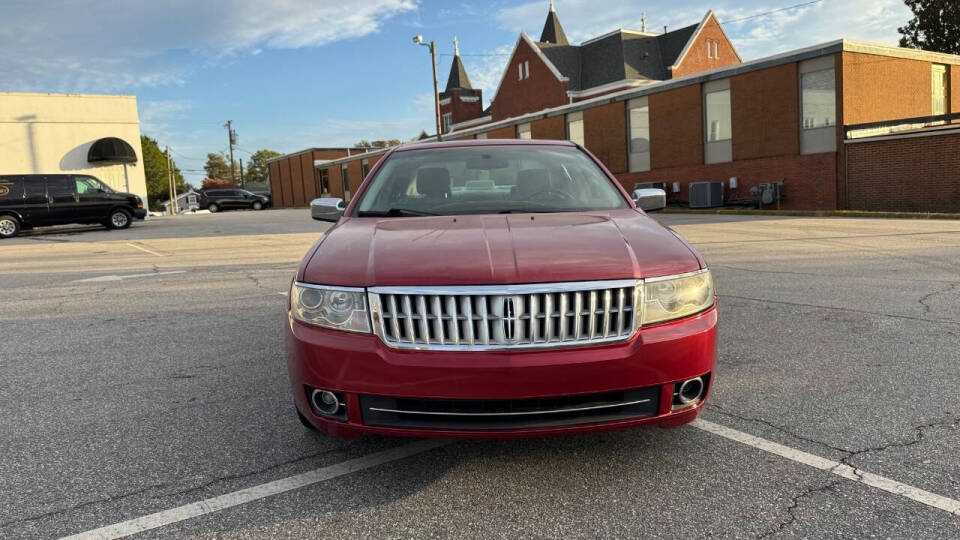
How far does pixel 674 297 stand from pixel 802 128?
885 inches

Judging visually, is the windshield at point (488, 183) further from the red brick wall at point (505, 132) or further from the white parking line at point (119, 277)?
the red brick wall at point (505, 132)

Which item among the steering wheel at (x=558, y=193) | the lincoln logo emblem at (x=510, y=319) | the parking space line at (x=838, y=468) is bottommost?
the parking space line at (x=838, y=468)

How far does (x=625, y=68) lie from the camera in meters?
46.3

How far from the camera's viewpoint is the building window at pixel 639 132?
2850cm

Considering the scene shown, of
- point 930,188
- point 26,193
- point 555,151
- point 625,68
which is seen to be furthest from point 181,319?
point 625,68

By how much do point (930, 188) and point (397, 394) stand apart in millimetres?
21794

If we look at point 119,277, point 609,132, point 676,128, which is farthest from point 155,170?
point 119,277

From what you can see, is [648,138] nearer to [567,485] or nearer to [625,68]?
[625,68]

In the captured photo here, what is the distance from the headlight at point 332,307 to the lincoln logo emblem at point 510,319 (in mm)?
553

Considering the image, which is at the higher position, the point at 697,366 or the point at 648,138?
the point at 648,138

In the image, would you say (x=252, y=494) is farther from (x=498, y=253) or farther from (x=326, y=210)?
(x=326, y=210)

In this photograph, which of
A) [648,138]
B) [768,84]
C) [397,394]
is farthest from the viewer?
[648,138]

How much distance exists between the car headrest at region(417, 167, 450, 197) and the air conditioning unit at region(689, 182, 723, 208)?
22.0 metres

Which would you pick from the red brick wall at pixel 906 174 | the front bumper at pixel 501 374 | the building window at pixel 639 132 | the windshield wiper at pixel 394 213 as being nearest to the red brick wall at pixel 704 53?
the building window at pixel 639 132
